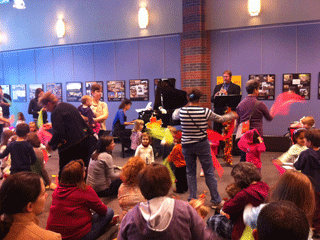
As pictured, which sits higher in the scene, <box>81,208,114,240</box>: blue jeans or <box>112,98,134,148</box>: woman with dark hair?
<box>112,98,134,148</box>: woman with dark hair

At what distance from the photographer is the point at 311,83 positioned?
7.33 m

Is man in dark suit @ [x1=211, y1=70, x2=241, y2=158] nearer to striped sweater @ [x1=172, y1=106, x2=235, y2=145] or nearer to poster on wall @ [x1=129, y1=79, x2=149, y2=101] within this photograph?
striped sweater @ [x1=172, y1=106, x2=235, y2=145]

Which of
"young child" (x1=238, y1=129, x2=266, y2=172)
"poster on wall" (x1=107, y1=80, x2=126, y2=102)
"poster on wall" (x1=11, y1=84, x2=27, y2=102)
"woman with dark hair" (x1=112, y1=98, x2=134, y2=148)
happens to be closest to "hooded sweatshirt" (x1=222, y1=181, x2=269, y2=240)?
"young child" (x1=238, y1=129, x2=266, y2=172)

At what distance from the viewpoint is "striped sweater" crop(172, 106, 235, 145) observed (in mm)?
3852

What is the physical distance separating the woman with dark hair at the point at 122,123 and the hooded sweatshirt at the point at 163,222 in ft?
17.4

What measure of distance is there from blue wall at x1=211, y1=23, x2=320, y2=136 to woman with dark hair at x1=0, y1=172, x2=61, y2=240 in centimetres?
697

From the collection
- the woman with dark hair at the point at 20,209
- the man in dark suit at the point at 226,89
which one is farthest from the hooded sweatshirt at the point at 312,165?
the man in dark suit at the point at 226,89

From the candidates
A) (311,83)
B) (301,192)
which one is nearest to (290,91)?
(311,83)

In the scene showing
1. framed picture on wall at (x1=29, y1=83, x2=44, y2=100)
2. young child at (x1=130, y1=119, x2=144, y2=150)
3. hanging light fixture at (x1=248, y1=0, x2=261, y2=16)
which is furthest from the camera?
framed picture on wall at (x1=29, y1=83, x2=44, y2=100)

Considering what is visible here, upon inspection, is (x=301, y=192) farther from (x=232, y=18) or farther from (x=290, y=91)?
(x=232, y=18)

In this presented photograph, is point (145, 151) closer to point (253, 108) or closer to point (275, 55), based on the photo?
point (253, 108)

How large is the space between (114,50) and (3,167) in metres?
5.37

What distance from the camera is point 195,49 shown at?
26.7 feet

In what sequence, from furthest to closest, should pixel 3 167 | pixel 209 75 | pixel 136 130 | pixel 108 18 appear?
pixel 108 18 < pixel 209 75 < pixel 136 130 < pixel 3 167
